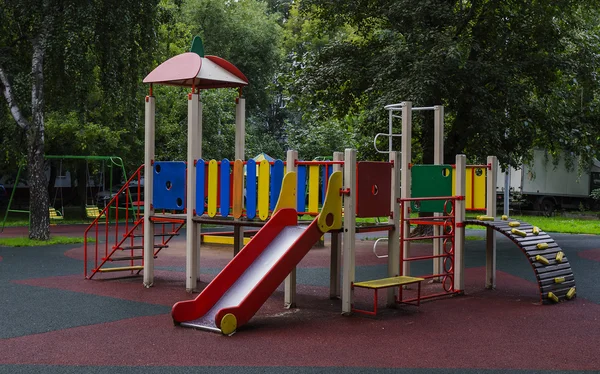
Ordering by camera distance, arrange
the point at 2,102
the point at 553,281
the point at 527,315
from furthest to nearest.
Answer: the point at 2,102 → the point at 553,281 → the point at 527,315

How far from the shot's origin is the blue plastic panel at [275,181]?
31.9ft

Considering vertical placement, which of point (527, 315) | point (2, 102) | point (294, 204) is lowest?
point (527, 315)

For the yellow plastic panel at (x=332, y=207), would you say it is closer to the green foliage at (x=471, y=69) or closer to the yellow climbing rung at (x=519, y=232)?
the yellow climbing rung at (x=519, y=232)

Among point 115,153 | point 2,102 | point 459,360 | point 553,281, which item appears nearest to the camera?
point 459,360

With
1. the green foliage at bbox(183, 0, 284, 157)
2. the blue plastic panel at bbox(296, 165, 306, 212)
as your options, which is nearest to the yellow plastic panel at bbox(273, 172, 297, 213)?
the blue plastic panel at bbox(296, 165, 306, 212)

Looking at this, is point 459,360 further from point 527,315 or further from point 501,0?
point 501,0

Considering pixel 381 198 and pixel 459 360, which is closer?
pixel 459 360

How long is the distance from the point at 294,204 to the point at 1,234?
44.4 feet

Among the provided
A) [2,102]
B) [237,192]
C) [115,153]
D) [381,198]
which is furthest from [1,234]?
[381,198]

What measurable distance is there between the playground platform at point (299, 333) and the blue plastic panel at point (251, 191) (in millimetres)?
1257

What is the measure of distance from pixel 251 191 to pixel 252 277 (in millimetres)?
1763

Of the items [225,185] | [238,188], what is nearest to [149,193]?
[225,185]

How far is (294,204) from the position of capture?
9.44 metres

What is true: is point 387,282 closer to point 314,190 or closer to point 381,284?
point 381,284
